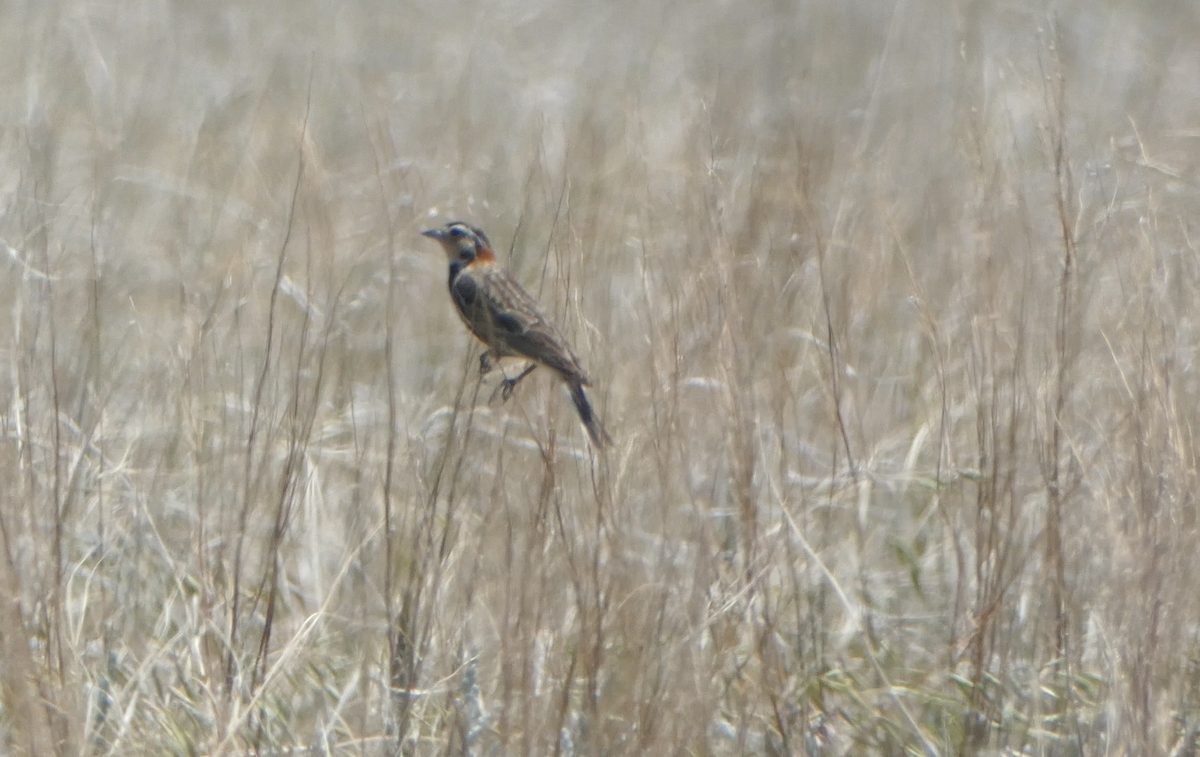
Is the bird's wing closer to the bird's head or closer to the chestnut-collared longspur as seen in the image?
the chestnut-collared longspur

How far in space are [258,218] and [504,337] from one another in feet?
8.87

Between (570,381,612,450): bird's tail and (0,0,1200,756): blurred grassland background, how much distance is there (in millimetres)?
48

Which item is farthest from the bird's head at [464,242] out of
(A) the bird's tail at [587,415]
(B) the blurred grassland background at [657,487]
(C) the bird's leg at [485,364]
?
(A) the bird's tail at [587,415]

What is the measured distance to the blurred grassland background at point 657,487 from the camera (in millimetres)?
2584

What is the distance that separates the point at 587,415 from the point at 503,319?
585 millimetres

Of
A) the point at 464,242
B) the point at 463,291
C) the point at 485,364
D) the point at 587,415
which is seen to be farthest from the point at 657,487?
the point at 464,242

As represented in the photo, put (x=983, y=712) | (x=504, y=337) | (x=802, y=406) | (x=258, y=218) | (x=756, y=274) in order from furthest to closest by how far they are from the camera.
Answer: (x=258, y=218) → (x=802, y=406) → (x=504, y=337) → (x=756, y=274) → (x=983, y=712)

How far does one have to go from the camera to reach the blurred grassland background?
258cm

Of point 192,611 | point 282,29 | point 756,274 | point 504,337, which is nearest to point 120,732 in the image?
point 192,611

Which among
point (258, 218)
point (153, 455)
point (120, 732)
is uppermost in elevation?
point (258, 218)

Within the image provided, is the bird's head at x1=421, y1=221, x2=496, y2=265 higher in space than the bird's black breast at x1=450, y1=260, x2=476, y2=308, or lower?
higher

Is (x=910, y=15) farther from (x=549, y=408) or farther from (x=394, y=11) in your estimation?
(x=549, y=408)

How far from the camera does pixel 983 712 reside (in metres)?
2.99

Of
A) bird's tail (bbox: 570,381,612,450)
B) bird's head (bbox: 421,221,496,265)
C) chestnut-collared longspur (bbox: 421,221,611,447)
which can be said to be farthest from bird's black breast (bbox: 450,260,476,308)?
bird's tail (bbox: 570,381,612,450)
